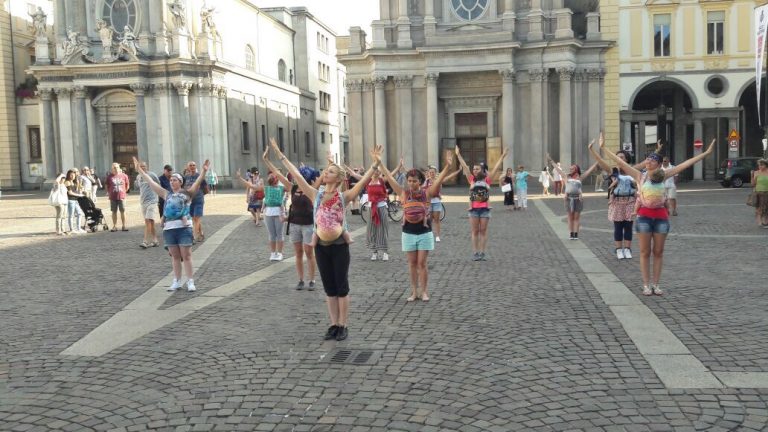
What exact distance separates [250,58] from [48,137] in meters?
16.6

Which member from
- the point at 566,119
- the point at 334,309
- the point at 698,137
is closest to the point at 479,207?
the point at 334,309

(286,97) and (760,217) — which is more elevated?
(286,97)

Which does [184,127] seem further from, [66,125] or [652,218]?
[652,218]

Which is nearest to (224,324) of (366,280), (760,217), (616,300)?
(366,280)

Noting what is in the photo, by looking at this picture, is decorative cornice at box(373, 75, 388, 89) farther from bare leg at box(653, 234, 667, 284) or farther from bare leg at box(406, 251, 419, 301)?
bare leg at box(653, 234, 667, 284)

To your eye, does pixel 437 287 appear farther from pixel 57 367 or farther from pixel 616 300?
pixel 57 367

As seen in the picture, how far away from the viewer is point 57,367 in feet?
22.6

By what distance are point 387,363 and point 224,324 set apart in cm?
266

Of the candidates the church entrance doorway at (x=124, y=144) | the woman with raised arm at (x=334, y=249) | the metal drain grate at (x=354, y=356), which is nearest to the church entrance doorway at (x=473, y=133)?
the church entrance doorway at (x=124, y=144)

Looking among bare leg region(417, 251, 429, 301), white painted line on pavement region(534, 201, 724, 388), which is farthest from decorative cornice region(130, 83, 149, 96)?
bare leg region(417, 251, 429, 301)

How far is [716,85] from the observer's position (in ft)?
139

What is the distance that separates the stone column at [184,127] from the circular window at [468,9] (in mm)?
17470

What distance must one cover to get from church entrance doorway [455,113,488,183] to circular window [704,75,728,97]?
1302 centimetres

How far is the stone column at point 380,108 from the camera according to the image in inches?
1727
